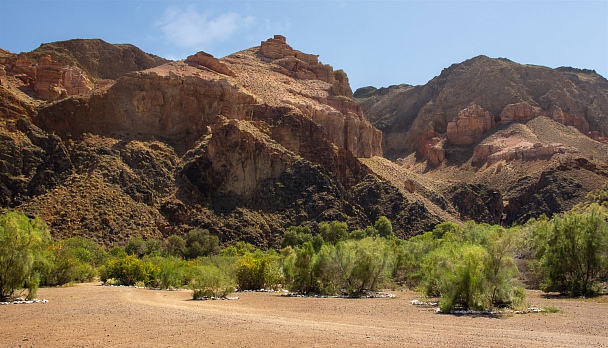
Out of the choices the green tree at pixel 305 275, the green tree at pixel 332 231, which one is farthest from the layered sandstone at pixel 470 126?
the green tree at pixel 305 275

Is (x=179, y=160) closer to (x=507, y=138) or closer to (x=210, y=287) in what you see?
(x=210, y=287)

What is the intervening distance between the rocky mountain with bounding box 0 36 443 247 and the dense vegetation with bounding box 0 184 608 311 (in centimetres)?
1295

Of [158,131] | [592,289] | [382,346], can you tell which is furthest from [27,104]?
[382,346]

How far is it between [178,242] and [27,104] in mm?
30822

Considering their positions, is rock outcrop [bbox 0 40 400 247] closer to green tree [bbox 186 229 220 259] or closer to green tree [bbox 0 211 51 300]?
green tree [bbox 186 229 220 259]

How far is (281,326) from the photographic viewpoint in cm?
2270

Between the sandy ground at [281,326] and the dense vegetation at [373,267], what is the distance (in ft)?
7.23

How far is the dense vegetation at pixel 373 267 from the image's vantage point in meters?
29.3

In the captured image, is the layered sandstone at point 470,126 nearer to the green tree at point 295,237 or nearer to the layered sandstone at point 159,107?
the layered sandstone at point 159,107

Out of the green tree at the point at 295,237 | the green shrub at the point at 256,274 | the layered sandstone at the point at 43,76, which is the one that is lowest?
the green shrub at the point at 256,274

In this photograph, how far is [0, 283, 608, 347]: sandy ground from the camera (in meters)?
18.9

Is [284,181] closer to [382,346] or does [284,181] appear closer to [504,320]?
[504,320]

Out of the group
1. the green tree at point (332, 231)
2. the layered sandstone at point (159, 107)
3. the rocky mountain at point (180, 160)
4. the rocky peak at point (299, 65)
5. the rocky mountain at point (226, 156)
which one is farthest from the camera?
the rocky peak at point (299, 65)

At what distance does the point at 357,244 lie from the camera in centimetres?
4181
